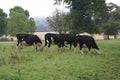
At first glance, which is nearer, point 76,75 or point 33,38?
point 76,75

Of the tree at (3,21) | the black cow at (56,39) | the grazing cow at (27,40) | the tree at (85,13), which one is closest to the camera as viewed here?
the grazing cow at (27,40)

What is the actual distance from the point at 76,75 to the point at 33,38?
530 inches

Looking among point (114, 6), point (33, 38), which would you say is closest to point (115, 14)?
A: point (114, 6)

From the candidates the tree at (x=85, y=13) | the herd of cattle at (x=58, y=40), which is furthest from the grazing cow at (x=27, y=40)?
the tree at (x=85, y=13)

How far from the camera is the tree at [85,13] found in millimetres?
43094

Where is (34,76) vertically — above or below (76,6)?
below

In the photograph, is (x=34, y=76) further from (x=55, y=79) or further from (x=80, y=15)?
(x=80, y=15)

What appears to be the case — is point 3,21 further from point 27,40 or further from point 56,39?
point 27,40

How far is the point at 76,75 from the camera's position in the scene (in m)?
15.2

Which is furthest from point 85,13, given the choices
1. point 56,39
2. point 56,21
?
point 56,21

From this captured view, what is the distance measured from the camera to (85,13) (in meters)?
44.1

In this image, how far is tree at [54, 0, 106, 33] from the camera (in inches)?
1697

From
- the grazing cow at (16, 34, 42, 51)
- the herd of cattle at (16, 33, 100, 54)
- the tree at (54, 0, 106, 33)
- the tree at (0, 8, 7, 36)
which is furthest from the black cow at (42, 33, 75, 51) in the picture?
the tree at (0, 8, 7, 36)

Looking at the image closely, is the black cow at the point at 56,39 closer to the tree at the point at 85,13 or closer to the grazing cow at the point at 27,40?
the grazing cow at the point at 27,40
